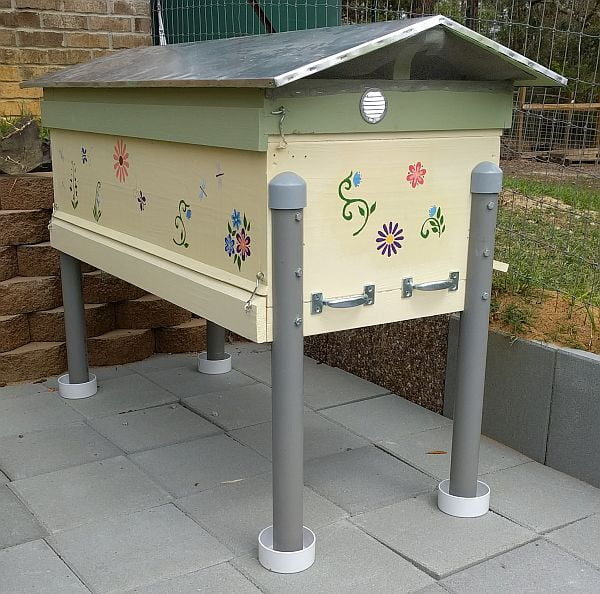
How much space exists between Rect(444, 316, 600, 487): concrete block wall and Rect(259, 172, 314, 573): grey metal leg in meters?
1.15

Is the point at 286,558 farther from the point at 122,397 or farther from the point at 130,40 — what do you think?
the point at 130,40

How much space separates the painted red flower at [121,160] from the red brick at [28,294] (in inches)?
53.3

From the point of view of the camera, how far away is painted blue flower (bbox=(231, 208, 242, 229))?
2326 millimetres

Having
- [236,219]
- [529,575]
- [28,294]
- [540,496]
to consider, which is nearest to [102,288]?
[28,294]

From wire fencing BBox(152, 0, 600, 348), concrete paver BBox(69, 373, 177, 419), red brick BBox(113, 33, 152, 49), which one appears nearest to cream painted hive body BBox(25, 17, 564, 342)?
concrete paver BBox(69, 373, 177, 419)

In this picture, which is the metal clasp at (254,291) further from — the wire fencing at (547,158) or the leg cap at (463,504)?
the wire fencing at (547,158)

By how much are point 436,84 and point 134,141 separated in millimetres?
1109

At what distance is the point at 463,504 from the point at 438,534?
0.55 feet

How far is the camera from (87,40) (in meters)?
5.28

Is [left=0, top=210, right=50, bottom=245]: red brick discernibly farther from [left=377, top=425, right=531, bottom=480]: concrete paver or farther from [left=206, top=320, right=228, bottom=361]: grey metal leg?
[left=377, top=425, right=531, bottom=480]: concrete paver

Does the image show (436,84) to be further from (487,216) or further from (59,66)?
(59,66)

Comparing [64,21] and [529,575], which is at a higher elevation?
[64,21]

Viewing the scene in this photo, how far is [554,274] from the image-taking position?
3.89 m

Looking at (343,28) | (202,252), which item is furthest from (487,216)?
(202,252)
